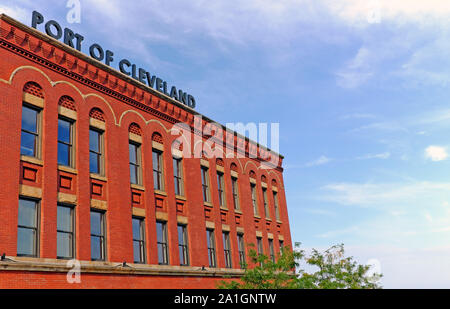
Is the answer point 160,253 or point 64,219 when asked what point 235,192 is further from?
point 64,219

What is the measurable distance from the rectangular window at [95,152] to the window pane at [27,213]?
12.4ft

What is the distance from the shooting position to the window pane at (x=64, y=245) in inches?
736

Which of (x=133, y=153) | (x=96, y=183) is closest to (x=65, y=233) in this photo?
(x=96, y=183)

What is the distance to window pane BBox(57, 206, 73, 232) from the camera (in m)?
19.1

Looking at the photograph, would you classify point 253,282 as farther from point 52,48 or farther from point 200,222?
point 52,48

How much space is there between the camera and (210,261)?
2797 centimetres

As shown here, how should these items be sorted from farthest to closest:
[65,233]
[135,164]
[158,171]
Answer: [158,171] < [135,164] < [65,233]

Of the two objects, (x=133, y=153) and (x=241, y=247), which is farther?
(x=241, y=247)

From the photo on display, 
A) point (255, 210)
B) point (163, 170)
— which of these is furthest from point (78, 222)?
point (255, 210)

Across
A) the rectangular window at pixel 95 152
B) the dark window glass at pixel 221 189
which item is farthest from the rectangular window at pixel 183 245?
the rectangular window at pixel 95 152

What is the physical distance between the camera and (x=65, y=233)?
19.2 metres

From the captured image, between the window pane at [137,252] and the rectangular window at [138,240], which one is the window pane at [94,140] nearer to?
the rectangular window at [138,240]

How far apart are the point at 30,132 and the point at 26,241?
4.61 m
